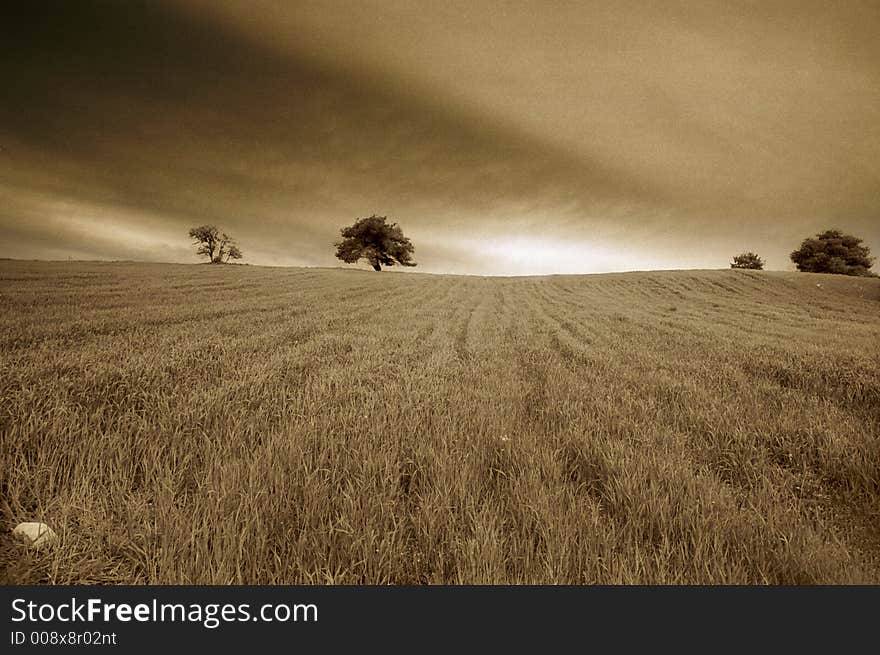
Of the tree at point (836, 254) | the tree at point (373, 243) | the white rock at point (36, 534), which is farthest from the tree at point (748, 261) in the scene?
the white rock at point (36, 534)

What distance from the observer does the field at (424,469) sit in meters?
1.71

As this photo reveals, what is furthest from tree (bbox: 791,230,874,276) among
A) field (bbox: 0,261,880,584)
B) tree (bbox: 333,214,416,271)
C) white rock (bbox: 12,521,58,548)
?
white rock (bbox: 12,521,58,548)

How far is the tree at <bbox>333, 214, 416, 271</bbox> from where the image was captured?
69.3m

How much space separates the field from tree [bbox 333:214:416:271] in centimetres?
6595

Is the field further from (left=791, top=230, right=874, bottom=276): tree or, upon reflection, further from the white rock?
(left=791, top=230, right=874, bottom=276): tree

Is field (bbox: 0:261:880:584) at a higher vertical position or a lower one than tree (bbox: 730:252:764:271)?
lower

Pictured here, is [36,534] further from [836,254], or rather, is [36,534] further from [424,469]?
[836,254]

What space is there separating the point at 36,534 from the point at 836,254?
10338 cm

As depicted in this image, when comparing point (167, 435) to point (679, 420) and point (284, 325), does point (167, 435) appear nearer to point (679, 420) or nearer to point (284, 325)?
point (679, 420)

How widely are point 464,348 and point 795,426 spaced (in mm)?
5804

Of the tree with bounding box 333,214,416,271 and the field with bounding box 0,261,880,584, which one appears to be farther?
the tree with bounding box 333,214,416,271

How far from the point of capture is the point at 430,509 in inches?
80.8

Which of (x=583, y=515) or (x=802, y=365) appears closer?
(x=583, y=515)

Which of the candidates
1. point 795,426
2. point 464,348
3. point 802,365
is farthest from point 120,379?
point 802,365
